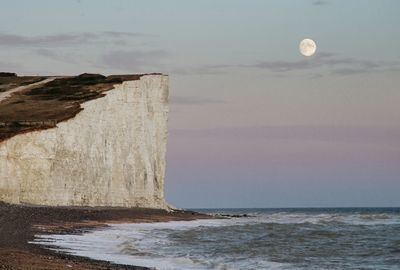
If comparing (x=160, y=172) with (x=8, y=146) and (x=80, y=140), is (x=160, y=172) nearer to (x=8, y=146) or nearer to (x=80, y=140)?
(x=80, y=140)

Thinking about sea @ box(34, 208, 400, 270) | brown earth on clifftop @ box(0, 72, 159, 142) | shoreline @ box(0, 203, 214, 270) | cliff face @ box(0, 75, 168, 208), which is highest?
brown earth on clifftop @ box(0, 72, 159, 142)

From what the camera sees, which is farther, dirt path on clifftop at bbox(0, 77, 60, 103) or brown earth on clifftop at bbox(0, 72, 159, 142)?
dirt path on clifftop at bbox(0, 77, 60, 103)

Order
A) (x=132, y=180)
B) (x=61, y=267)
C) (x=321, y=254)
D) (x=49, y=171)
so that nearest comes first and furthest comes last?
(x=61, y=267) → (x=321, y=254) → (x=49, y=171) → (x=132, y=180)

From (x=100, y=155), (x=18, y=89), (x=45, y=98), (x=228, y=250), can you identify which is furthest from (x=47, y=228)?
(x=18, y=89)

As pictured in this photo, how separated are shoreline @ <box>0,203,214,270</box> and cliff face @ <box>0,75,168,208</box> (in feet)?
15.5

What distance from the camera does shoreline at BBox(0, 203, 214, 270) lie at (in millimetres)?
17766

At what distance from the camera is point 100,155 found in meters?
59.4

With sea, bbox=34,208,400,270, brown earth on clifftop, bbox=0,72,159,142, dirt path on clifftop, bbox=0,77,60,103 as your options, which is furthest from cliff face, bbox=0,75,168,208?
sea, bbox=34,208,400,270

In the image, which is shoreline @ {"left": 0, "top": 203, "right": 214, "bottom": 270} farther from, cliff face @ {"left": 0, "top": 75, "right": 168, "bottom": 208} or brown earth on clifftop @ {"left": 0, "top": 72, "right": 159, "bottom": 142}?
brown earth on clifftop @ {"left": 0, "top": 72, "right": 159, "bottom": 142}

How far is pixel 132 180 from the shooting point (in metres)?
63.7

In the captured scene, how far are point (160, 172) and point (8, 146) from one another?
74.8 ft

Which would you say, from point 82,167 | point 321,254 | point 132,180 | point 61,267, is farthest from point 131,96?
point 61,267

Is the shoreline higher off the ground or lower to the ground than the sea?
higher

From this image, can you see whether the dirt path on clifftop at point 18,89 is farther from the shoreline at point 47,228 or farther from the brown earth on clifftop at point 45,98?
the shoreline at point 47,228
